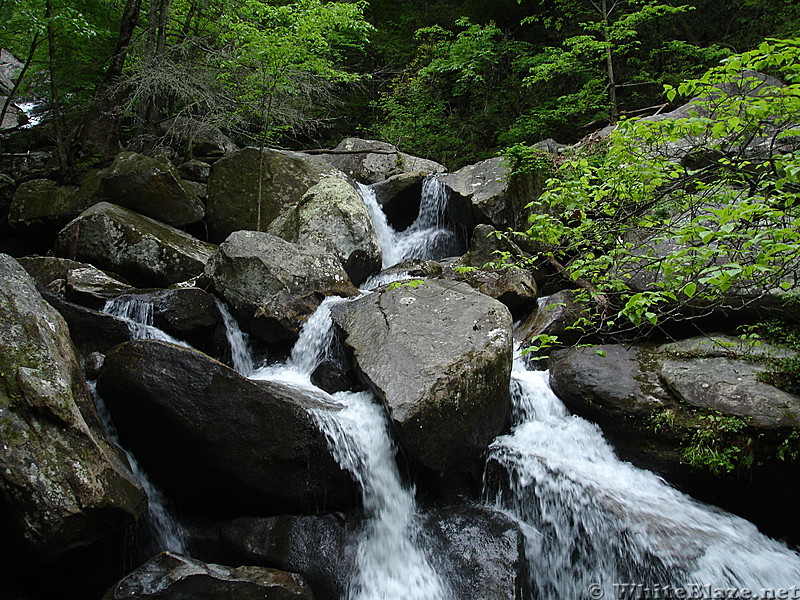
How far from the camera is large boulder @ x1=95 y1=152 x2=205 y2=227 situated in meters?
8.73

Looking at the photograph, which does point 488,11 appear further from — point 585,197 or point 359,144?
point 585,197

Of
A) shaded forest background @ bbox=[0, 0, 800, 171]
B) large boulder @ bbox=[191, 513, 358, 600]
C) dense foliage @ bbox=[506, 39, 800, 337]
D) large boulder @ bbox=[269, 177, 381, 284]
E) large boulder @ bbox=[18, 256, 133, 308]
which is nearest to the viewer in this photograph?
dense foliage @ bbox=[506, 39, 800, 337]

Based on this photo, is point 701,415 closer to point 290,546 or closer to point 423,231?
point 290,546

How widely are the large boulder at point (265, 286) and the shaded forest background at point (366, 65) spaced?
3.40 meters

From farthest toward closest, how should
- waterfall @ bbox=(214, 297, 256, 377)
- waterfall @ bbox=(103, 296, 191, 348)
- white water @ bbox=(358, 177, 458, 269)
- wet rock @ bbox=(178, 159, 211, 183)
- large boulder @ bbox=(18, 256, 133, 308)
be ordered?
wet rock @ bbox=(178, 159, 211, 183) → white water @ bbox=(358, 177, 458, 269) → waterfall @ bbox=(214, 297, 256, 377) → large boulder @ bbox=(18, 256, 133, 308) → waterfall @ bbox=(103, 296, 191, 348)

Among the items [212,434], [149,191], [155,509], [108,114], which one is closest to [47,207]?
[149,191]

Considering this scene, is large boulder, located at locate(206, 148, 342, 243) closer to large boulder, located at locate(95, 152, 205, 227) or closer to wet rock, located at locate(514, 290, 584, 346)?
large boulder, located at locate(95, 152, 205, 227)

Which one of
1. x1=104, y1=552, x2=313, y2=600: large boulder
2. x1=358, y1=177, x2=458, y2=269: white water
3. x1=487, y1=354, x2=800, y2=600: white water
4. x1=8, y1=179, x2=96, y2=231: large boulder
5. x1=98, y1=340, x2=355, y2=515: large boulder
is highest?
x1=8, y1=179, x2=96, y2=231: large boulder

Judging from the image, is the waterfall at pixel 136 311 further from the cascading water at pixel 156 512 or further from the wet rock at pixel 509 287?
the wet rock at pixel 509 287

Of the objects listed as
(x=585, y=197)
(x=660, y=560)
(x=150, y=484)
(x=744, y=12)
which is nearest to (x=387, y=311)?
(x=585, y=197)

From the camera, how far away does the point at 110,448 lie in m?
3.41

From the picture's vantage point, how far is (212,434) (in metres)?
3.76

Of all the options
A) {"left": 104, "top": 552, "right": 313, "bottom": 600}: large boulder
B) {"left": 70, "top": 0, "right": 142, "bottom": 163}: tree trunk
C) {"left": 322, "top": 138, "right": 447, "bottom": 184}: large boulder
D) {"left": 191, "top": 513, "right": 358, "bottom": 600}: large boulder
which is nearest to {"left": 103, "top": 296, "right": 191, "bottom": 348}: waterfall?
A: {"left": 191, "top": 513, "right": 358, "bottom": 600}: large boulder

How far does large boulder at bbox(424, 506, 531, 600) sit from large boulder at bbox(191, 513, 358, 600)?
2.54 feet
